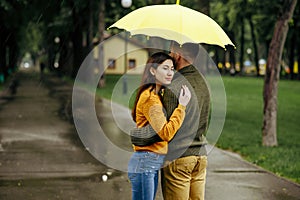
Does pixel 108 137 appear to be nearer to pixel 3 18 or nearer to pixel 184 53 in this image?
pixel 184 53

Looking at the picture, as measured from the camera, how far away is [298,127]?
16.6 meters

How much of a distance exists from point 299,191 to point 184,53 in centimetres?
396

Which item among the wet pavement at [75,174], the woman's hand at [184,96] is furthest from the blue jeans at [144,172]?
the wet pavement at [75,174]

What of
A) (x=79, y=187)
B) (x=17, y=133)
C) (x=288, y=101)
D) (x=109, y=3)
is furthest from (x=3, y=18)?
(x=79, y=187)

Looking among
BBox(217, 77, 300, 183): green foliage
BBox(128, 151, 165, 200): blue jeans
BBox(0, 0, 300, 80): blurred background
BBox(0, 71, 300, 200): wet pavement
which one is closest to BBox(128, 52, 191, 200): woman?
BBox(128, 151, 165, 200): blue jeans

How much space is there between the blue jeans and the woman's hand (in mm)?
487

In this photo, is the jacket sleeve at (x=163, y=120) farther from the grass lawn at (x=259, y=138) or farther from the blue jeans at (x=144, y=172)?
the grass lawn at (x=259, y=138)

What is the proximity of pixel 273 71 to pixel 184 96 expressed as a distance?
7.75 m

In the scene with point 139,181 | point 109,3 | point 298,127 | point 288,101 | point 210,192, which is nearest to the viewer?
point 139,181

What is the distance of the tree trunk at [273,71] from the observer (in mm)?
11492

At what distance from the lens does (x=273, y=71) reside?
38.7 ft

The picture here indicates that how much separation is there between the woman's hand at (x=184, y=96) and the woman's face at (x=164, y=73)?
14cm

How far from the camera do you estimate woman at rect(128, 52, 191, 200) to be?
14.4 ft

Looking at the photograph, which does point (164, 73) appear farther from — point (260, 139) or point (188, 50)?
point (260, 139)
